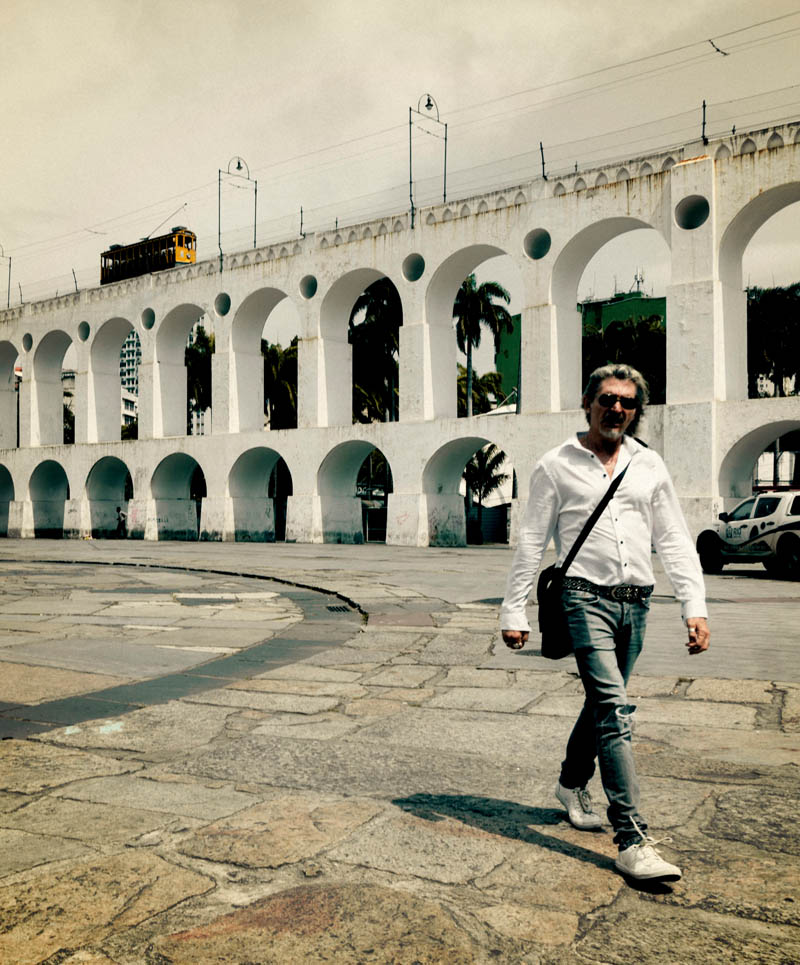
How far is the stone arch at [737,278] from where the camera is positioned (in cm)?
2253

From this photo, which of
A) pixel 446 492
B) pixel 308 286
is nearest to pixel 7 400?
pixel 308 286

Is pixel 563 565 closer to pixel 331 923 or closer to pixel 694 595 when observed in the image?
pixel 694 595

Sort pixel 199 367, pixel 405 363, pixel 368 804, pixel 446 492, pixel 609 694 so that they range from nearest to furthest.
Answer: pixel 609 694
pixel 368 804
pixel 405 363
pixel 446 492
pixel 199 367

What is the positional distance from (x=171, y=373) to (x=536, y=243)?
1603cm

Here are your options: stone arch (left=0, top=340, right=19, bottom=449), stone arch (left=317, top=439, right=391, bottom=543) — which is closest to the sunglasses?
stone arch (left=317, top=439, right=391, bottom=543)

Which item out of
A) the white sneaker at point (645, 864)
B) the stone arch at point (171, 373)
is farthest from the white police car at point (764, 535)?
the stone arch at point (171, 373)

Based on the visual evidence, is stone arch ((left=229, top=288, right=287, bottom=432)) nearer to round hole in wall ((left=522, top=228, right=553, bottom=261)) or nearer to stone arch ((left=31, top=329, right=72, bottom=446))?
round hole in wall ((left=522, top=228, right=553, bottom=261))

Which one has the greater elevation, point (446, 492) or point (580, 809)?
point (446, 492)

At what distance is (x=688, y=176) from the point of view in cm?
2300

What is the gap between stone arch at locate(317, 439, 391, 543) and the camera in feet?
99.5

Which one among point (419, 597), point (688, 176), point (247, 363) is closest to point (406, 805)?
point (419, 597)

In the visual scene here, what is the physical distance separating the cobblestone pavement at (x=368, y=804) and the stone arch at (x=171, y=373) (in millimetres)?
28167

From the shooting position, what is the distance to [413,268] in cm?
2850

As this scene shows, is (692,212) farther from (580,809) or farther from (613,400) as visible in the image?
(580,809)
